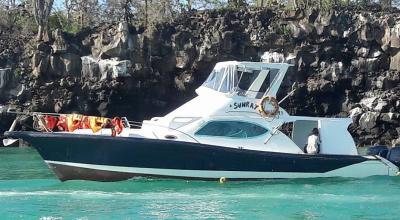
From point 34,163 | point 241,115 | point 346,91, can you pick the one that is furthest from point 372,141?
point 241,115

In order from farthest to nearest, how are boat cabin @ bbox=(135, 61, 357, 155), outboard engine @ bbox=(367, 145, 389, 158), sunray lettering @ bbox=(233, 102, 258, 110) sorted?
outboard engine @ bbox=(367, 145, 389, 158), sunray lettering @ bbox=(233, 102, 258, 110), boat cabin @ bbox=(135, 61, 357, 155)

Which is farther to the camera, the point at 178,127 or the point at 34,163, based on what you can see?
the point at 34,163

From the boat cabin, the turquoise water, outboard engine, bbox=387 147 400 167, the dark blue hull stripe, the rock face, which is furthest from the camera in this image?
the rock face

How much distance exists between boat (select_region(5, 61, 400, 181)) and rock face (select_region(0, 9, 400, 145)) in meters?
22.9

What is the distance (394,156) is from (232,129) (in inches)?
193

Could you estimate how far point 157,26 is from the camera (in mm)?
44531

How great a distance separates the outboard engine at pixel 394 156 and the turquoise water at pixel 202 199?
65 centimetres

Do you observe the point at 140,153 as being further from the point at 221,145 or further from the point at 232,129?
the point at 232,129

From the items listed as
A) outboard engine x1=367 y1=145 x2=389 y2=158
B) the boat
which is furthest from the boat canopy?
→ outboard engine x1=367 y1=145 x2=389 y2=158

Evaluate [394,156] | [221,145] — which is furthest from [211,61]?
[221,145]

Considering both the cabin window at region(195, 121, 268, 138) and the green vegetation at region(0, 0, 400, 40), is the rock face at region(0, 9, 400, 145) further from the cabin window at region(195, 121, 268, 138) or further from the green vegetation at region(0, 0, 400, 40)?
the cabin window at region(195, 121, 268, 138)

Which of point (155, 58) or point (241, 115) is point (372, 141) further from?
point (241, 115)

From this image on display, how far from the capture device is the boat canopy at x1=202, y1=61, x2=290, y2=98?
65.4 ft

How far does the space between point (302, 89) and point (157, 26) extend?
9.69m
